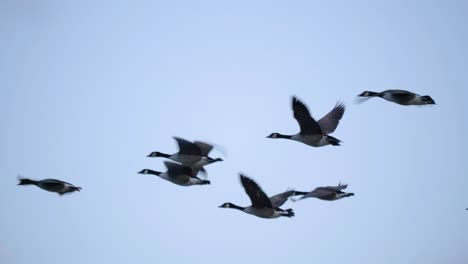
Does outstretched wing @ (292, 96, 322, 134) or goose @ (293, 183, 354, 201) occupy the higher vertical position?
outstretched wing @ (292, 96, 322, 134)

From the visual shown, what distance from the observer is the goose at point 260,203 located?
62.0 feet

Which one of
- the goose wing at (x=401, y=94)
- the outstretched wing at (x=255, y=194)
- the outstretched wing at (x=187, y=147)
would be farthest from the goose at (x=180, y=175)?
the goose wing at (x=401, y=94)

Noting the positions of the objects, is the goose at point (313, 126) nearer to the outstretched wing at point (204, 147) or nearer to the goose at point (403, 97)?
the goose at point (403, 97)

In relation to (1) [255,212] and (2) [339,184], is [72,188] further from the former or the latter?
(2) [339,184]

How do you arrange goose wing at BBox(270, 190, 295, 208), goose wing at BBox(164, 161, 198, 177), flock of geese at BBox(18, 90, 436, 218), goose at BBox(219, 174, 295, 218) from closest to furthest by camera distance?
1. goose at BBox(219, 174, 295, 218)
2. flock of geese at BBox(18, 90, 436, 218)
3. goose wing at BBox(270, 190, 295, 208)
4. goose wing at BBox(164, 161, 198, 177)

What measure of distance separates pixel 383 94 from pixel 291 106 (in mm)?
2869

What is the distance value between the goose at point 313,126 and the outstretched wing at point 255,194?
9.04ft

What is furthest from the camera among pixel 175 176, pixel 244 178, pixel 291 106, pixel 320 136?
pixel 175 176

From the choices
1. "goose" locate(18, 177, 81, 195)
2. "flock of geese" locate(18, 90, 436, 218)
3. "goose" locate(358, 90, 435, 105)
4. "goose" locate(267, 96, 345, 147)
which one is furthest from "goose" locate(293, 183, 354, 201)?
"goose" locate(18, 177, 81, 195)

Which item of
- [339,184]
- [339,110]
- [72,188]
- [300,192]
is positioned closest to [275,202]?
[300,192]

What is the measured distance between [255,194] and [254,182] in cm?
72

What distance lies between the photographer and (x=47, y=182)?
69.6 ft

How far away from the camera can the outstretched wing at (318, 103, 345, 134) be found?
24.2 meters

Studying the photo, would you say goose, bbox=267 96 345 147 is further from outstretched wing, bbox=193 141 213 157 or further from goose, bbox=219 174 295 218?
outstretched wing, bbox=193 141 213 157
